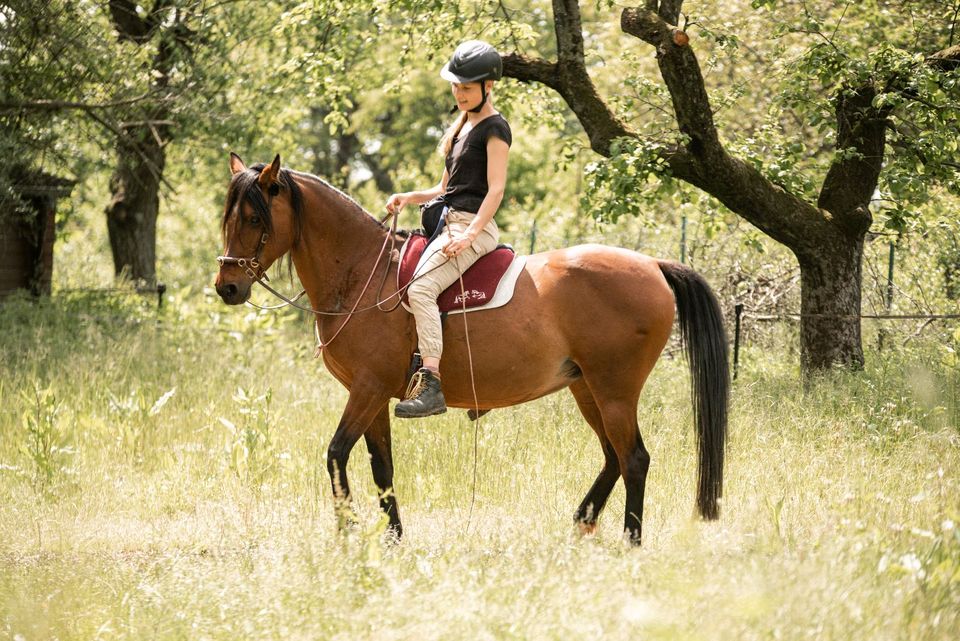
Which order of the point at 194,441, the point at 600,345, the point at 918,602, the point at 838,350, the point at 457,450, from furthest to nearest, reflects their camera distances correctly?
the point at 838,350, the point at 194,441, the point at 457,450, the point at 600,345, the point at 918,602

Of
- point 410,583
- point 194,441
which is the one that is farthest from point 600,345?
point 194,441

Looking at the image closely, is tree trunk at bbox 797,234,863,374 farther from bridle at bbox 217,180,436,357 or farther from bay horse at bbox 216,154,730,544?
bridle at bbox 217,180,436,357

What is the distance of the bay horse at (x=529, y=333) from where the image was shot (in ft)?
17.9

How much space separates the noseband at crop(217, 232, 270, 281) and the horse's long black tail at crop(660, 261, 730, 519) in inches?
93.0

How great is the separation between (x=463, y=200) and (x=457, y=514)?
7.03 feet

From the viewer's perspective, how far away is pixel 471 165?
548 cm

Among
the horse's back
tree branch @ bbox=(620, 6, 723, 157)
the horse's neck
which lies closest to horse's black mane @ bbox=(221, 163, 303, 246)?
the horse's neck

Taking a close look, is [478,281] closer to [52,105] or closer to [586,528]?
[586,528]

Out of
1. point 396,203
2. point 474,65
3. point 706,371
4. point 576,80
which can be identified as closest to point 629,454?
point 706,371

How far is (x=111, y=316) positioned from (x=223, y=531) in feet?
28.0

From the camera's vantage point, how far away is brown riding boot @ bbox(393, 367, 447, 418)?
5129 millimetres

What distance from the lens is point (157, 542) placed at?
591 cm

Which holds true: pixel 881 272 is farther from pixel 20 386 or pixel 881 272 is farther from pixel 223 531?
pixel 20 386

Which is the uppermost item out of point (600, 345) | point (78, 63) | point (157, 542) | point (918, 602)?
point (78, 63)
